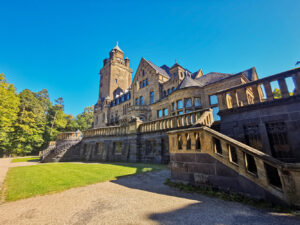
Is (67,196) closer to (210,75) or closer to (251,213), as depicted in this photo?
(251,213)

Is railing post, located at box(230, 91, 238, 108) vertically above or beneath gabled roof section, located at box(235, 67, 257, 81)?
beneath

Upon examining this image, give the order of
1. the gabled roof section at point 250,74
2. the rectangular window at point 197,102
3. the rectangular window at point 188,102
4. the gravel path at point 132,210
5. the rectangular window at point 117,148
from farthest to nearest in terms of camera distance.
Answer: the rectangular window at point 188,102 < the rectangular window at point 197,102 < the gabled roof section at point 250,74 < the rectangular window at point 117,148 < the gravel path at point 132,210

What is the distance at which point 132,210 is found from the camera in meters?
3.09

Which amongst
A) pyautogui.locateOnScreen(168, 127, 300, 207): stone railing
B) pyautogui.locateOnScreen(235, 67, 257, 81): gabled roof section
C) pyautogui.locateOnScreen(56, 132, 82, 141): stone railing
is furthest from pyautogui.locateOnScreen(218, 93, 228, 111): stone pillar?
pyautogui.locateOnScreen(56, 132, 82, 141): stone railing

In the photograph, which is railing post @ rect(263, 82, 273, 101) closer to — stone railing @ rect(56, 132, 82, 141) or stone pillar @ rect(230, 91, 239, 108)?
stone pillar @ rect(230, 91, 239, 108)

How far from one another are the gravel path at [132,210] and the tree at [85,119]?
4818cm

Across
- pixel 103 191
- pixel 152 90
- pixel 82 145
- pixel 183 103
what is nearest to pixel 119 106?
pixel 152 90

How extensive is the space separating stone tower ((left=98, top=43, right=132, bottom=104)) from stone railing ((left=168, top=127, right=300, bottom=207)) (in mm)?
45903

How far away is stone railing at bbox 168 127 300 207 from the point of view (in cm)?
284

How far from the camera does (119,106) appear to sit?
125 ft

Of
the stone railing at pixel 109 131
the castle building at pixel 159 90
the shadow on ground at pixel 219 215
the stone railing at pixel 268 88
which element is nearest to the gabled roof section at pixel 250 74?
the castle building at pixel 159 90

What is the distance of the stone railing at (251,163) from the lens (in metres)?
2.84

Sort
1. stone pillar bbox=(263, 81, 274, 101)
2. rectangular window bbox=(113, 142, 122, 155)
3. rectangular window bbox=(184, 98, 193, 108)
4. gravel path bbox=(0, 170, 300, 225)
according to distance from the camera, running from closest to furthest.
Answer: gravel path bbox=(0, 170, 300, 225)
stone pillar bbox=(263, 81, 274, 101)
rectangular window bbox=(113, 142, 122, 155)
rectangular window bbox=(184, 98, 193, 108)

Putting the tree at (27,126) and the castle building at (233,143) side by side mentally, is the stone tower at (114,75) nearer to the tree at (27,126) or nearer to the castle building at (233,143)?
the tree at (27,126)
